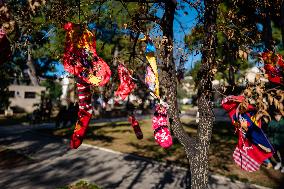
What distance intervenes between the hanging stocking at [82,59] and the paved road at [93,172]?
18.8 ft

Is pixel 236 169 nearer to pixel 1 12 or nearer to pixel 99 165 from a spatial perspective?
pixel 99 165

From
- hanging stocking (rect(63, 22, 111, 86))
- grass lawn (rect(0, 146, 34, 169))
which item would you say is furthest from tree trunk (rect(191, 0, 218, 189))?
grass lawn (rect(0, 146, 34, 169))

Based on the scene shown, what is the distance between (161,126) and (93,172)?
6087mm

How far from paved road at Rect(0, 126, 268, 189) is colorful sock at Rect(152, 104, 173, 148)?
3907 millimetres

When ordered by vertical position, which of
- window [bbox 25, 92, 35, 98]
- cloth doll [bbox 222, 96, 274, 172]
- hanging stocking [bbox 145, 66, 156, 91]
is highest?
window [bbox 25, 92, 35, 98]

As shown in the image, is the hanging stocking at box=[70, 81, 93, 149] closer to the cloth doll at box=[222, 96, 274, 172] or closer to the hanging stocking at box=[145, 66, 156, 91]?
the hanging stocking at box=[145, 66, 156, 91]

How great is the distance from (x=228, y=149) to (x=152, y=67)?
1203 cm

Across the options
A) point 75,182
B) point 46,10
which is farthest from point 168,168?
point 46,10

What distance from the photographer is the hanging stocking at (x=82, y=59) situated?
20.3 feet

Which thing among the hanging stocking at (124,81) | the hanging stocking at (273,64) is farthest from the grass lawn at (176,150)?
the hanging stocking at (273,64)

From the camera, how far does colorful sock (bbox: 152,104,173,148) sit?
7.39 metres

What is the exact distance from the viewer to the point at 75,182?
11242 millimetres

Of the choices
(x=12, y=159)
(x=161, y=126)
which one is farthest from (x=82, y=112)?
(x=12, y=159)

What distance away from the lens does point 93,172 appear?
41.5 ft
